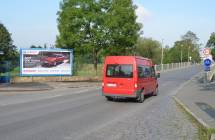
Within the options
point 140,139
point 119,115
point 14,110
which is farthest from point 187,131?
point 14,110

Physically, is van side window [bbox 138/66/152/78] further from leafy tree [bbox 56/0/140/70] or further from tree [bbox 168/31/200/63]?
tree [bbox 168/31/200/63]

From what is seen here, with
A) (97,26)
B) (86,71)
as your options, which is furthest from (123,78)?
(86,71)

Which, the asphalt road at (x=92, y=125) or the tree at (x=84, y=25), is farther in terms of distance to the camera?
the tree at (x=84, y=25)

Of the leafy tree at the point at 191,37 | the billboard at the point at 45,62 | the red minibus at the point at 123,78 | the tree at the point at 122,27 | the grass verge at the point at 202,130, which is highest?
the leafy tree at the point at 191,37

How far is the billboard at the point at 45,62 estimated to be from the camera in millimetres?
40281

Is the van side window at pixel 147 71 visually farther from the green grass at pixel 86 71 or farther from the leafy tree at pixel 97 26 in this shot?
the green grass at pixel 86 71

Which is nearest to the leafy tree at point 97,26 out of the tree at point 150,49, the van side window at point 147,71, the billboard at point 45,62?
the billboard at point 45,62

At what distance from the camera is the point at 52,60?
41.2m

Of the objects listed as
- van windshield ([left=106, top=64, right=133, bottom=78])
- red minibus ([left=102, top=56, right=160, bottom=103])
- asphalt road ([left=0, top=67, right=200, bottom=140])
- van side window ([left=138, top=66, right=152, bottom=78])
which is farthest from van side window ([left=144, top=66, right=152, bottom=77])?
asphalt road ([left=0, top=67, right=200, bottom=140])

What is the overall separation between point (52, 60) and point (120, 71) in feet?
65.7

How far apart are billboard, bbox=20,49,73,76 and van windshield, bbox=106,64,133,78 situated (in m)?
19.2

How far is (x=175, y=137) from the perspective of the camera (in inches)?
422

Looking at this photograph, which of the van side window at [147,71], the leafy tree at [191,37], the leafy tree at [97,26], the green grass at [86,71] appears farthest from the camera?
the leafy tree at [191,37]

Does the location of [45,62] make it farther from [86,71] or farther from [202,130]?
[202,130]
